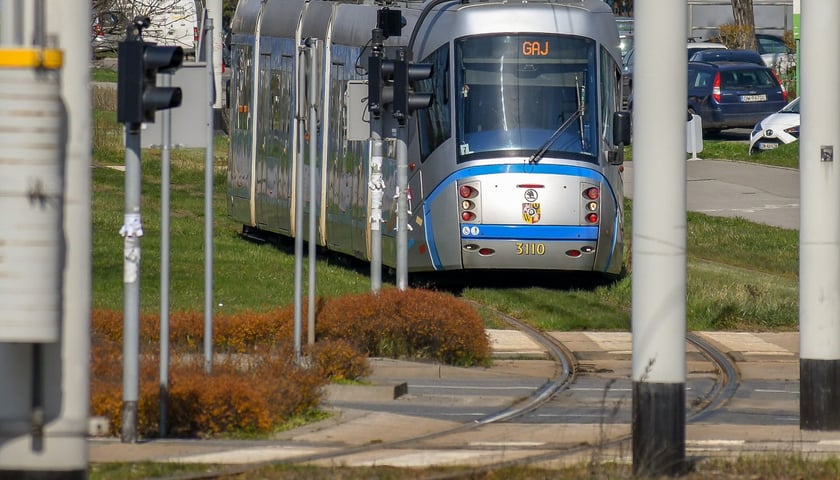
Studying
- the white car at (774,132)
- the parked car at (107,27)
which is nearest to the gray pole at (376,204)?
the parked car at (107,27)

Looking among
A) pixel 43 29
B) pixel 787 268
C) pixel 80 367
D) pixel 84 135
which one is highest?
pixel 43 29

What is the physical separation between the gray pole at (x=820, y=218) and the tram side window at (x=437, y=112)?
7825 millimetres

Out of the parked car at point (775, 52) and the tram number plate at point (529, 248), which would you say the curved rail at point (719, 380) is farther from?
the parked car at point (775, 52)

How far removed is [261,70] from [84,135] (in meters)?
17.3

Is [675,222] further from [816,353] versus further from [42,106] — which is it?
[42,106]

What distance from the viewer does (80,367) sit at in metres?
6.36

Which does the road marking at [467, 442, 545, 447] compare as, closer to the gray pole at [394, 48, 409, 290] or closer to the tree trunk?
the gray pole at [394, 48, 409, 290]

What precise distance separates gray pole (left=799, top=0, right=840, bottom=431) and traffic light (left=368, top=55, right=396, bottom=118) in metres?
5.60

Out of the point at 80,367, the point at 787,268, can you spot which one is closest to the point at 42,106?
the point at 80,367

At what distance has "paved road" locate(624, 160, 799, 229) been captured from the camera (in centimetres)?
2714

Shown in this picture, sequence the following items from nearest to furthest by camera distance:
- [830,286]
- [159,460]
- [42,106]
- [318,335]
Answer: [42,106] → [159,460] → [830,286] → [318,335]

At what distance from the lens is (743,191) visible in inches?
1188

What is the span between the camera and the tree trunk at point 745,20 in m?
47.8

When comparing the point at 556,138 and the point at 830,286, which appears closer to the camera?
the point at 830,286
